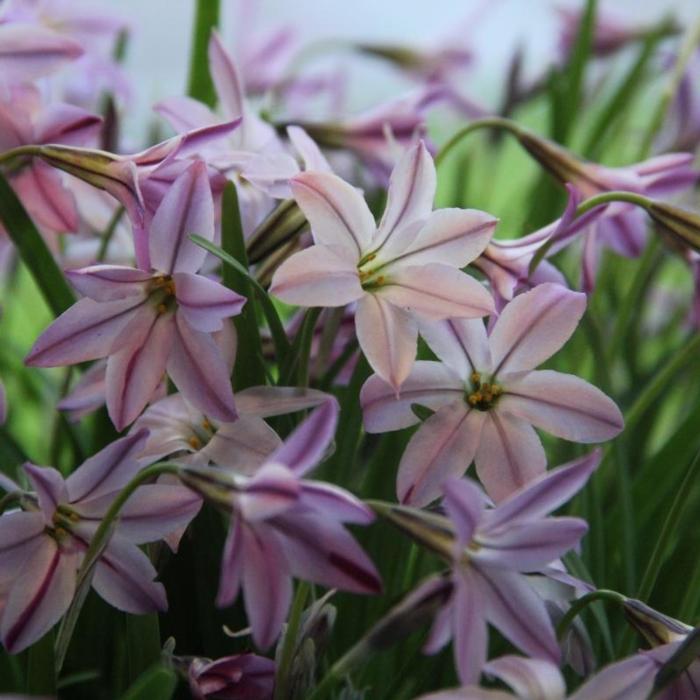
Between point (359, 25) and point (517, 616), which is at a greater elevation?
point (517, 616)

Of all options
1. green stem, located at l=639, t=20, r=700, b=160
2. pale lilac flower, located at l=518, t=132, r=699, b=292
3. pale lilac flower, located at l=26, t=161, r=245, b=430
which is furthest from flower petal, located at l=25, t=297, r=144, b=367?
green stem, located at l=639, t=20, r=700, b=160

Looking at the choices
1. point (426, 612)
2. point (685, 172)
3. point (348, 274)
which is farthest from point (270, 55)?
point (426, 612)

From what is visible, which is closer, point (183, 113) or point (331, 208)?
point (331, 208)

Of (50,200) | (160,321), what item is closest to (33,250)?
(50,200)

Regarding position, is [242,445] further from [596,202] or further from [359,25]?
[359,25]

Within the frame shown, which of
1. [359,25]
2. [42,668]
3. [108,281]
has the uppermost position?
[108,281]

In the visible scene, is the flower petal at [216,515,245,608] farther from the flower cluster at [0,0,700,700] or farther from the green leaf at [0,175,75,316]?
the green leaf at [0,175,75,316]

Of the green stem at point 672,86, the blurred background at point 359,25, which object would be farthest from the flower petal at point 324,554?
the blurred background at point 359,25

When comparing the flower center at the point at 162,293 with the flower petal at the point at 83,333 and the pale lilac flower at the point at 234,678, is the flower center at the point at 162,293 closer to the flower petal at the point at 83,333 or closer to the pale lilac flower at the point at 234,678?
the flower petal at the point at 83,333
